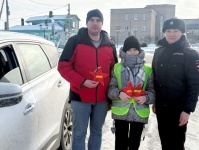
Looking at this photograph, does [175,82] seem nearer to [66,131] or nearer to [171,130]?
[171,130]

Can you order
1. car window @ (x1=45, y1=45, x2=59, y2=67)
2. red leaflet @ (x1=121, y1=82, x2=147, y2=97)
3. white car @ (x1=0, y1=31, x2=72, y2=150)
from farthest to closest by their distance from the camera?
car window @ (x1=45, y1=45, x2=59, y2=67), red leaflet @ (x1=121, y1=82, x2=147, y2=97), white car @ (x1=0, y1=31, x2=72, y2=150)

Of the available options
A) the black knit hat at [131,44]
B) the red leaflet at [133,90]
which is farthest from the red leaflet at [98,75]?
the black knit hat at [131,44]

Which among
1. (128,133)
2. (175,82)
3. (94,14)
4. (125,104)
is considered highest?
(94,14)

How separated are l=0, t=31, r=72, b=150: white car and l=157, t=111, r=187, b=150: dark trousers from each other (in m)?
1.22

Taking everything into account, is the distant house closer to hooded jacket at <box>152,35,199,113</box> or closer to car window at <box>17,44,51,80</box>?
car window at <box>17,44,51,80</box>

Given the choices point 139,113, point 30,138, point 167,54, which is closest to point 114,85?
point 139,113

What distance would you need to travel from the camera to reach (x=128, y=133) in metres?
3.35

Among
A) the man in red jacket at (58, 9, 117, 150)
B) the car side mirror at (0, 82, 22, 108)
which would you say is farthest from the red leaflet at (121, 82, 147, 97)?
the car side mirror at (0, 82, 22, 108)

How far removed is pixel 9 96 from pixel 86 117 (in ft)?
4.71

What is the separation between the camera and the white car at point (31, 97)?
2160 mm

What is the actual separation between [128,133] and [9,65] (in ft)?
4.98

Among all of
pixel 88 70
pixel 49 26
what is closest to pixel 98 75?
pixel 88 70

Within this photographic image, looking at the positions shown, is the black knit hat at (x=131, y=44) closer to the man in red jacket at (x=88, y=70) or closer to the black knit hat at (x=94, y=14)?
the man in red jacket at (x=88, y=70)

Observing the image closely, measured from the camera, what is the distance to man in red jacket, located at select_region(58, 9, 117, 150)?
3.15 meters
